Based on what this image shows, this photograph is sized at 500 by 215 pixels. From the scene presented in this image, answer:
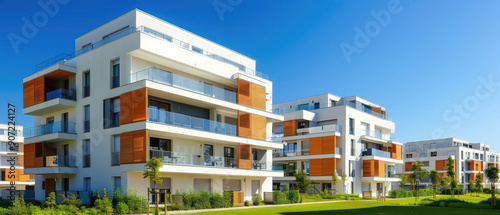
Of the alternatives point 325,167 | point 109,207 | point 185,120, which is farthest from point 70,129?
point 325,167

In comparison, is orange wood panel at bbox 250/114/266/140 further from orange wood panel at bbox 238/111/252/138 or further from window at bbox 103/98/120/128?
window at bbox 103/98/120/128

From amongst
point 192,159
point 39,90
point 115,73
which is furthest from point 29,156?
point 192,159

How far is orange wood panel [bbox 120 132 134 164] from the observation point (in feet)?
87.5

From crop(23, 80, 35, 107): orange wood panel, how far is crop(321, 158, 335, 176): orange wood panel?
3157 centimetres

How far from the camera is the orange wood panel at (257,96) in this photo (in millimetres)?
35141

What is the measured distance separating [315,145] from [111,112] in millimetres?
28031

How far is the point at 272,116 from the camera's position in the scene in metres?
37.0

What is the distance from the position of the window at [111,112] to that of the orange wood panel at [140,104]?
2319mm

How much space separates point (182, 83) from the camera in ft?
96.5

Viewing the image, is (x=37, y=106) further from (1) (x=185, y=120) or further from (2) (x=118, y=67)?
(1) (x=185, y=120)

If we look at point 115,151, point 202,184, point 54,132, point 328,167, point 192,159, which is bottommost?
point 328,167

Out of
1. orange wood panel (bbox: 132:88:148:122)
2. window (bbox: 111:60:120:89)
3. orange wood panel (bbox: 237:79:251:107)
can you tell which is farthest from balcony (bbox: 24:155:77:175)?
orange wood panel (bbox: 237:79:251:107)

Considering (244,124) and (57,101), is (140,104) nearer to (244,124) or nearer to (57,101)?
(57,101)

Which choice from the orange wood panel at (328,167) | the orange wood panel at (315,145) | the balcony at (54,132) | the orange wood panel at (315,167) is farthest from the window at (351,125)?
the balcony at (54,132)
